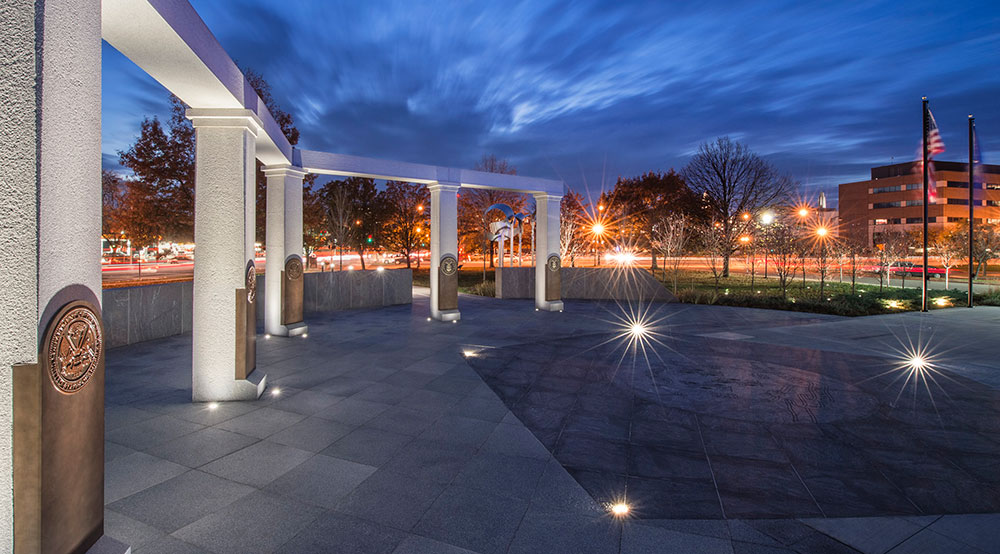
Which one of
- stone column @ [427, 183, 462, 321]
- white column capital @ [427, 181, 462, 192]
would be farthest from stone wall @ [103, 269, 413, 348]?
white column capital @ [427, 181, 462, 192]

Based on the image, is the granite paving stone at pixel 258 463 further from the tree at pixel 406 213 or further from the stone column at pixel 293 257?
the tree at pixel 406 213

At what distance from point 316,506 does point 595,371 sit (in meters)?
5.62

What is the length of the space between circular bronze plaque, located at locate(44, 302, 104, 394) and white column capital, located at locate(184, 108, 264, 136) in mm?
4268

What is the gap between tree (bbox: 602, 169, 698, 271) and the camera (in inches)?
1721

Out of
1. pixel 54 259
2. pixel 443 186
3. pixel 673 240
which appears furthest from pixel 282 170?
pixel 673 240

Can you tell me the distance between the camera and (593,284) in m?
21.7

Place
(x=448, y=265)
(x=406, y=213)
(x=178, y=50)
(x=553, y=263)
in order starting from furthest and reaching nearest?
1. (x=406, y=213)
2. (x=553, y=263)
3. (x=448, y=265)
4. (x=178, y=50)

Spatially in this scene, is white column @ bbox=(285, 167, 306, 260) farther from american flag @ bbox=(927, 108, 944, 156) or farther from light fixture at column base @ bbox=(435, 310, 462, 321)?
american flag @ bbox=(927, 108, 944, 156)

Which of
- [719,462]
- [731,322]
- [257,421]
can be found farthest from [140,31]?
[731,322]

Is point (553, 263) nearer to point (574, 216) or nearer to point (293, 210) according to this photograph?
point (293, 210)

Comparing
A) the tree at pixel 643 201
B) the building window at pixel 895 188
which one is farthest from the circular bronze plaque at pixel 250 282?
the building window at pixel 895 188

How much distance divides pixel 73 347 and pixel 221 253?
13.0ft

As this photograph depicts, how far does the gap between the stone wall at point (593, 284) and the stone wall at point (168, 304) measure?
22.8 feet

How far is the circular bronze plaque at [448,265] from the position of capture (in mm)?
14008
